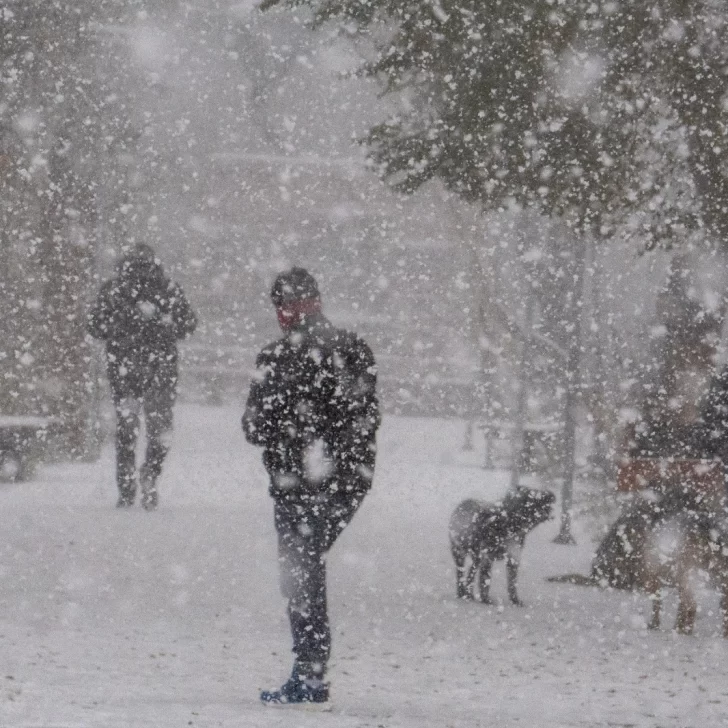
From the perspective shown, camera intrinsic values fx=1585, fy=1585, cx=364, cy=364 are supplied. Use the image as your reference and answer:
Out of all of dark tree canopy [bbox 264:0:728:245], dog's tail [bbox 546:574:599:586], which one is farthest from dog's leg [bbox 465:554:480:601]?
dark tree canopy [bbox 264:0:728:245]

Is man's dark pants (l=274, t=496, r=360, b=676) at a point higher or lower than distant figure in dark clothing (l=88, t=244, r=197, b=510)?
lower

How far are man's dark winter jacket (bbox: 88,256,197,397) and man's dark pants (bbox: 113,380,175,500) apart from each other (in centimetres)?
6

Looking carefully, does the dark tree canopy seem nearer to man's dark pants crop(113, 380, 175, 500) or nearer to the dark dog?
the dark dog

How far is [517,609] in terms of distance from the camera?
10320mm

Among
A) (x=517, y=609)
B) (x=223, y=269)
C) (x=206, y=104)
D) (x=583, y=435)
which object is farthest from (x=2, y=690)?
(x=206, y=104)

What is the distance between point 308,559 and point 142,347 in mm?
6750

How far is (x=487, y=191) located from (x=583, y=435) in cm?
745

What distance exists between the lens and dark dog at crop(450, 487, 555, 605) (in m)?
10.5

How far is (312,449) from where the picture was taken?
22.7 ft

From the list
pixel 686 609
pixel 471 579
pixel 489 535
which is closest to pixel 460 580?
pixel 471 579

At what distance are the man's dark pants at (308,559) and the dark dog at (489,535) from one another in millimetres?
3613

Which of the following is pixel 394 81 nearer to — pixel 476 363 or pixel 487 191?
pixel 487 191

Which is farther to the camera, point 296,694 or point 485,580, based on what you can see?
point 485,580

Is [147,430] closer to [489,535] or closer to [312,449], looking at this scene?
[489,535]
